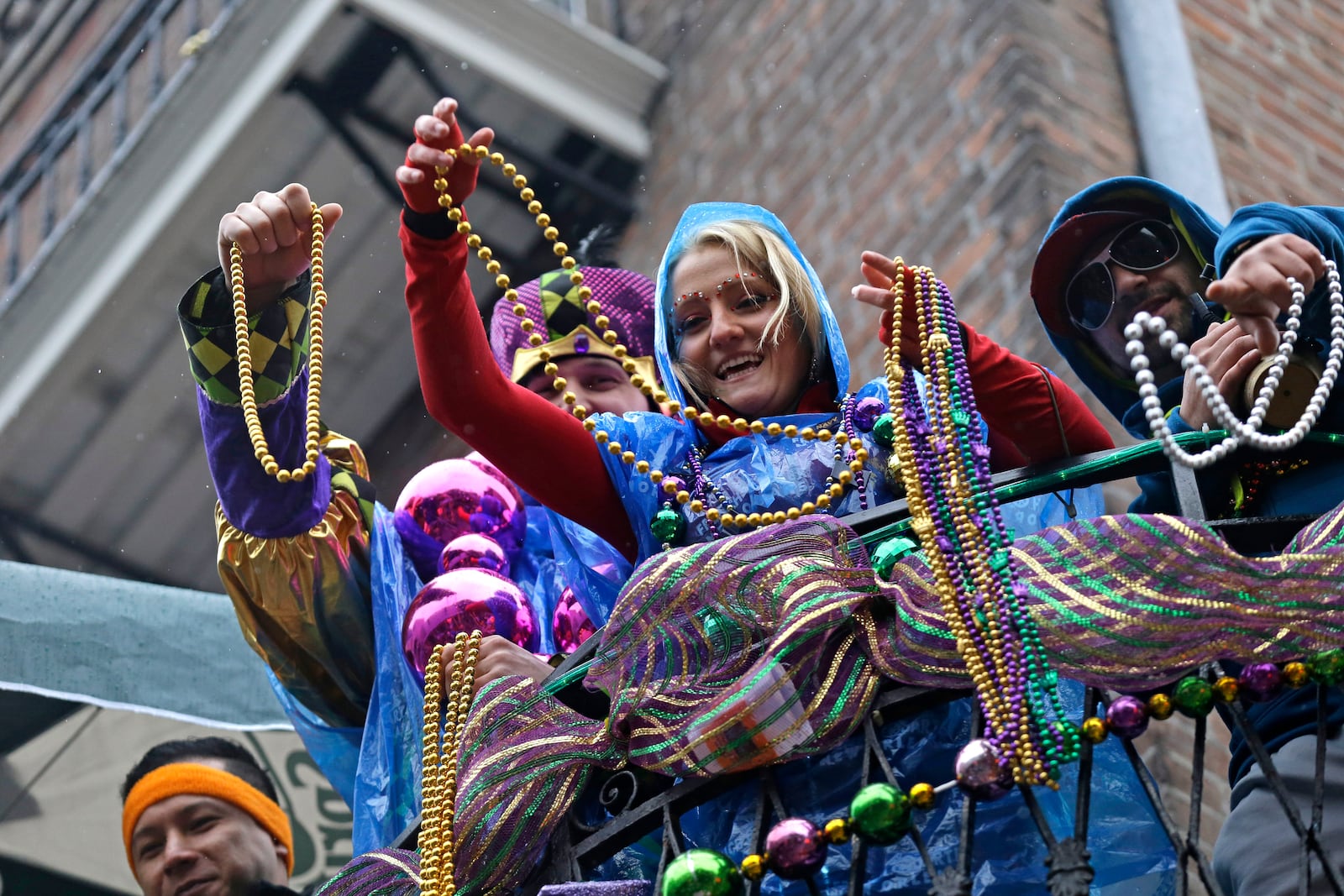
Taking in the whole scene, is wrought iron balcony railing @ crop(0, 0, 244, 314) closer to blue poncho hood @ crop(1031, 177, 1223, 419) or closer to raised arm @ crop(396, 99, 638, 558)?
raised arm @ crop(396, 99, 638, 558)

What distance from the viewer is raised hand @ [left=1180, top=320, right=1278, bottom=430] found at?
2.56 meters

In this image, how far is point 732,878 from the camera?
7.59 feet

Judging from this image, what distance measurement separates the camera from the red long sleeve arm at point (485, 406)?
294 cm

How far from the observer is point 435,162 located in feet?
9.48

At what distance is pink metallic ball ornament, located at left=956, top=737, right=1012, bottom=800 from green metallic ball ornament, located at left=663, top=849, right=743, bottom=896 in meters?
0.30

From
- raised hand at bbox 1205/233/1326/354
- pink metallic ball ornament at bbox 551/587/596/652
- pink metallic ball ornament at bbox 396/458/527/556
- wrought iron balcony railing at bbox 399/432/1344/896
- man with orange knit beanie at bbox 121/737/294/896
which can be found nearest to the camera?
wrought iron balcony railing at bbox 399/432/1344/896

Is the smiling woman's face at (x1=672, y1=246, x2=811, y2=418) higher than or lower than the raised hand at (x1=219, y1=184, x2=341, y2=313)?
higher

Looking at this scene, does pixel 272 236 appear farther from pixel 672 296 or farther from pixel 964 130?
pixel 964 130

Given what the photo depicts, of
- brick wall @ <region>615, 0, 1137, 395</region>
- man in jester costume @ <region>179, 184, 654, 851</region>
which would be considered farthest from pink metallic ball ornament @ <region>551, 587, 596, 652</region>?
brick wall @ <region>615, 0, 1137, 395</region>

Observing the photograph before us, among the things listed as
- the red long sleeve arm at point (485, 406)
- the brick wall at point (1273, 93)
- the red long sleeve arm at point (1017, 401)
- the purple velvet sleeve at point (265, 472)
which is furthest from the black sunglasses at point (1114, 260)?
the brick wall at point (1273, 93)

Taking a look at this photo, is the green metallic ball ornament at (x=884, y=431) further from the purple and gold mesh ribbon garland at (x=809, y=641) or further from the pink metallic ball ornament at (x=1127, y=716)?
the pink metallic ball ornament at (x=1127, y=716)

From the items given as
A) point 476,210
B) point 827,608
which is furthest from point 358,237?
point 827,608

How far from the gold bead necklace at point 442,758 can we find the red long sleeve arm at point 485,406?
0.89ft

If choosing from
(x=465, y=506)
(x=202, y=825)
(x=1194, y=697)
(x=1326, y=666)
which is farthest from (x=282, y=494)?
(x=1326, y=666)
